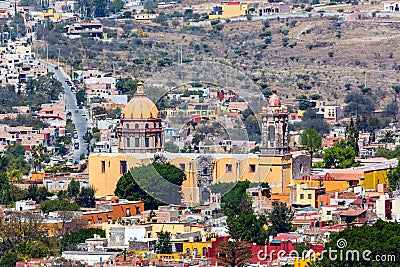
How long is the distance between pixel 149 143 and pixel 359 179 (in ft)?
23.9

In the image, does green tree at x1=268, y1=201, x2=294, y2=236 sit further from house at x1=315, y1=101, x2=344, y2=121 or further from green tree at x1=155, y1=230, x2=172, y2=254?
house at x1=315, y1=101, x2=344, y2=121

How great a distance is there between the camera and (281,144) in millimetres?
67188

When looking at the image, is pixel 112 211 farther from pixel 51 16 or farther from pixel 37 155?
pixel 51 16

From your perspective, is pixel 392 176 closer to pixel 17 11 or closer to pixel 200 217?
pixel 200 217

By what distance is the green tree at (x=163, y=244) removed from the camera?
50.8 metres

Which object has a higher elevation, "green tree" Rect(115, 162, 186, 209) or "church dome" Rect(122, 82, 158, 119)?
"church dome" Rect(122, 82, 158, 119)

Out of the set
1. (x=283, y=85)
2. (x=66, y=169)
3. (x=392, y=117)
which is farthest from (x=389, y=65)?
(x=66, y=169)

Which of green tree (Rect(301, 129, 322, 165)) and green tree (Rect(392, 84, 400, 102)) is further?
green tree (Rect(392, 84, 400, 102))

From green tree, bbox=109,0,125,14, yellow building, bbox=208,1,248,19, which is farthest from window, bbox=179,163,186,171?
green tree, bbox=109,0,125,14

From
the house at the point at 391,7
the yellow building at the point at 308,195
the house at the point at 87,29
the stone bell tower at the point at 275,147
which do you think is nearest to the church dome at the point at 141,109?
the stone bell tower at the point at 275,147

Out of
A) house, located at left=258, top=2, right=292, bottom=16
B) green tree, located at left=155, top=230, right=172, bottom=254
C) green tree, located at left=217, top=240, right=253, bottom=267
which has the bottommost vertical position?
green tree, located at left=155, top=230, right=172, bottom=254

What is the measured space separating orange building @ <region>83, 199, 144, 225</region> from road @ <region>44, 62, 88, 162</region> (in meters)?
23.5

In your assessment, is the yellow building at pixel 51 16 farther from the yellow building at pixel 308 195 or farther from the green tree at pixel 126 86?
the yellow building at pixel 308 195

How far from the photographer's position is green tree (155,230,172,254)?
167 ft
